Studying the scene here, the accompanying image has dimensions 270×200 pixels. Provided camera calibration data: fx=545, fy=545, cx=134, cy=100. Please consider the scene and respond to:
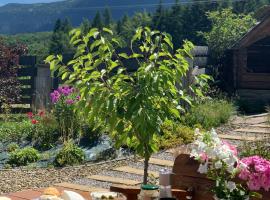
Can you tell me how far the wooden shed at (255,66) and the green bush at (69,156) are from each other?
8.42 metres

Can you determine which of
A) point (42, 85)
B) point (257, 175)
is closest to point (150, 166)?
point (257, 175)

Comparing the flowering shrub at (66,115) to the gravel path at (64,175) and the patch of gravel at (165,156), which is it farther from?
the patch of gravel at (165,156)

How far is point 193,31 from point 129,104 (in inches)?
1386

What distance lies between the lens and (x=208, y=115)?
35.2 ft

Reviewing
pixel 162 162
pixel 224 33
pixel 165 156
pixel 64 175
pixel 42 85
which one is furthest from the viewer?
pixel 224 33

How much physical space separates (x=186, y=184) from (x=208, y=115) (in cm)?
680

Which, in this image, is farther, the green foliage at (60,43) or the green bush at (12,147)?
the green foliage at (60,43)

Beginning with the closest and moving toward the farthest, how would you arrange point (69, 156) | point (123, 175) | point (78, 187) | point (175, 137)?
1. point (78, 187)
2. point (123, 175)
3. point (69, 156)
4. point (175, 137)

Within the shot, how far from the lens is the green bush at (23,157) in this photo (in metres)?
8.70

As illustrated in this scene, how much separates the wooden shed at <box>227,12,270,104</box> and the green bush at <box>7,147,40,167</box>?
8613mm

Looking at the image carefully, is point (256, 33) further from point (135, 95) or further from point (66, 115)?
point (135, 95)

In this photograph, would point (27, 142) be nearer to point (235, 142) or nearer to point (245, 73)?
point (235, 142)

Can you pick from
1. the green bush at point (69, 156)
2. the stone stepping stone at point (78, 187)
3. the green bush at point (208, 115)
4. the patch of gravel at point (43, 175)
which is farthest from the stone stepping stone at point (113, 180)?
the green bush at point (208, 115)

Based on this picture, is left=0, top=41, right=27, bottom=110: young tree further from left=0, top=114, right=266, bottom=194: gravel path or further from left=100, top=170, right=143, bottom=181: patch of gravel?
left=100, top=170, right=143, bottom=181: patch of gravel
